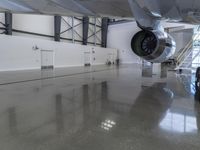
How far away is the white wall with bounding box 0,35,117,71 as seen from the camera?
482 inches

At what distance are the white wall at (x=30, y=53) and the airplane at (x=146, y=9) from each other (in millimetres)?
8983

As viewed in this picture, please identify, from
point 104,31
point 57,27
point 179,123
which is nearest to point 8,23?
point 57,27

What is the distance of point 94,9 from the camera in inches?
164

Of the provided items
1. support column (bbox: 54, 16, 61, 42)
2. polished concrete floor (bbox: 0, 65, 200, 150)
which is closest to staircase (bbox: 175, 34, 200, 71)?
polished concrete floor (bbox: 0, 65, 200, 150)

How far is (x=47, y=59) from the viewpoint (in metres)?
15.8

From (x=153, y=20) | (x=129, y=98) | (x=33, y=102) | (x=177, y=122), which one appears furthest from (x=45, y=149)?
(x=153, y=20)

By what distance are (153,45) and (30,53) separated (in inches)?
452

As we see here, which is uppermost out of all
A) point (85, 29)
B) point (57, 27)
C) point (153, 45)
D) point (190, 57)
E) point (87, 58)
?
point (85, 29)

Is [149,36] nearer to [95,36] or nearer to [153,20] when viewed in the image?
[153,20]

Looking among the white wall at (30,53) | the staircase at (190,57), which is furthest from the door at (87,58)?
the staircase at (190,57)

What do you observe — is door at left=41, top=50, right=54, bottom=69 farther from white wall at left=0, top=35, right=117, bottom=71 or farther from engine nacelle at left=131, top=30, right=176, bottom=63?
engine nacelle at left=131, top=30, right=176, bottom=63

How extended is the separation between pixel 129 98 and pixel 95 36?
769 inches

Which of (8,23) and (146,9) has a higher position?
(8,23)

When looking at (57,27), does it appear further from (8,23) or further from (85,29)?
(8,23)
